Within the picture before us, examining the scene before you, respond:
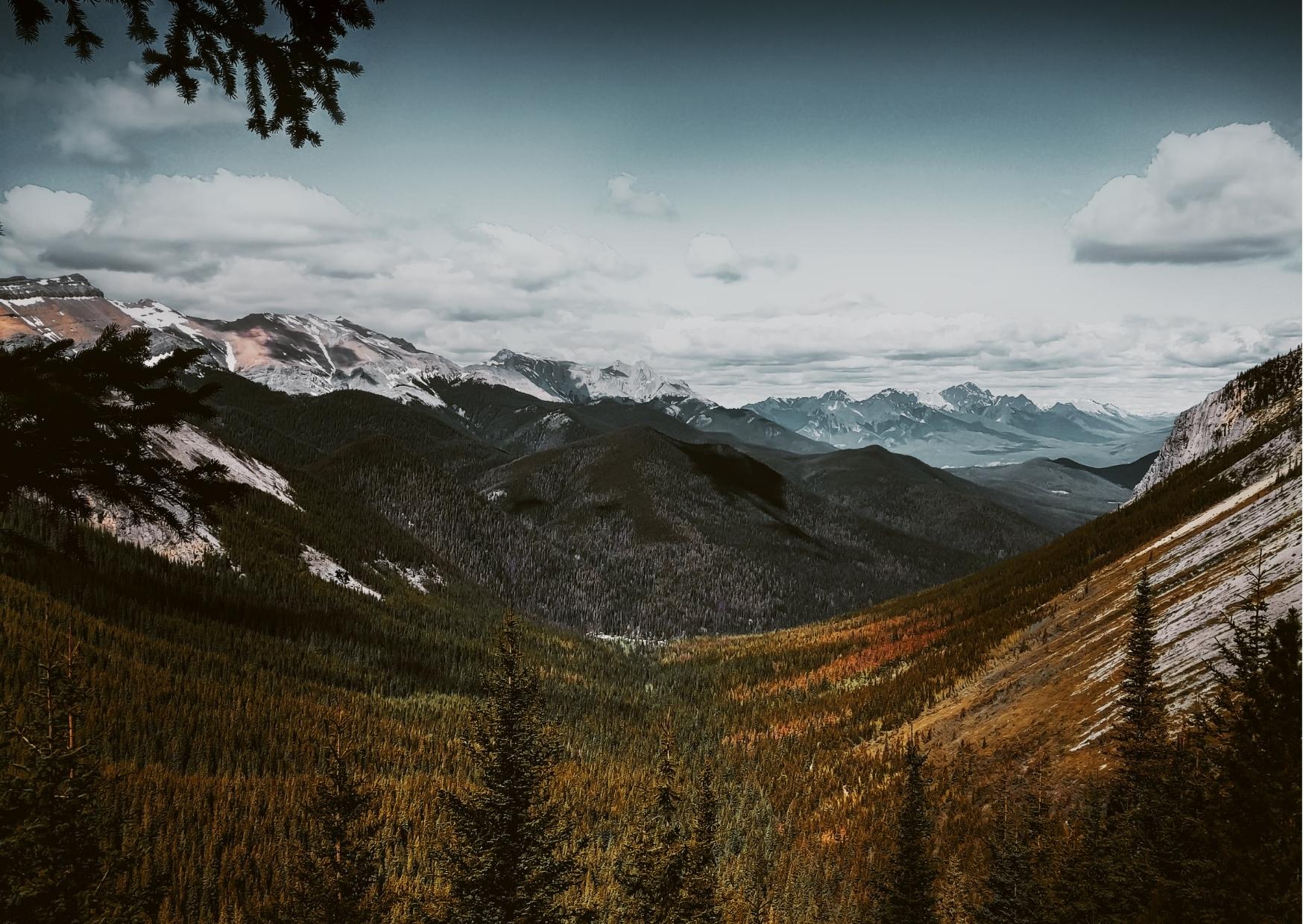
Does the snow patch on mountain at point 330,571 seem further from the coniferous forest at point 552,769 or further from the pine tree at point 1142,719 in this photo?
the pine tree at point 1142,719

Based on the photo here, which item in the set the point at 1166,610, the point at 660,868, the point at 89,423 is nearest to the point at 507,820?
the point at 660,868

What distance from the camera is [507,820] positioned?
2114 cm

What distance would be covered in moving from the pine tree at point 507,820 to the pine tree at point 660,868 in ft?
10.6

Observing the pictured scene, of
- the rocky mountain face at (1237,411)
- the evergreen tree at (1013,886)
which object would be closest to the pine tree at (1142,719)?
the evergreen tree at (1013,886)

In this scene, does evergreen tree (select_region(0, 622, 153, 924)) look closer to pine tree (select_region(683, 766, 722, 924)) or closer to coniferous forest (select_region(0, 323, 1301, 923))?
coniferous forest (select_region(0, 323, 1301, 923))

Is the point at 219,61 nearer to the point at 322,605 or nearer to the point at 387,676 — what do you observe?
the point at 387,676

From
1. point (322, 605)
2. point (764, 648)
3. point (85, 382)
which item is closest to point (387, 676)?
point (322, 605)

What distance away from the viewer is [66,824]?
1329 cm

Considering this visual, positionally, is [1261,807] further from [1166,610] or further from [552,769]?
[1166,610]

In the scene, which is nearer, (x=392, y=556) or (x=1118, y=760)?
(x=1118, y=760)

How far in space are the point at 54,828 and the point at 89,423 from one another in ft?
30.1

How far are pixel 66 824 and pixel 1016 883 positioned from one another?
2731 cm

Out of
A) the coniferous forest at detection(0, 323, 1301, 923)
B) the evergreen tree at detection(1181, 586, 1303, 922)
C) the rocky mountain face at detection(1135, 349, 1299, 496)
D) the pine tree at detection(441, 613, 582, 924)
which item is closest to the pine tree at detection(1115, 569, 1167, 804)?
the coniferous forest at detection(0, 323, 1301, 923)

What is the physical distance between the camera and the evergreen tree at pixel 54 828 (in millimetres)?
12023
